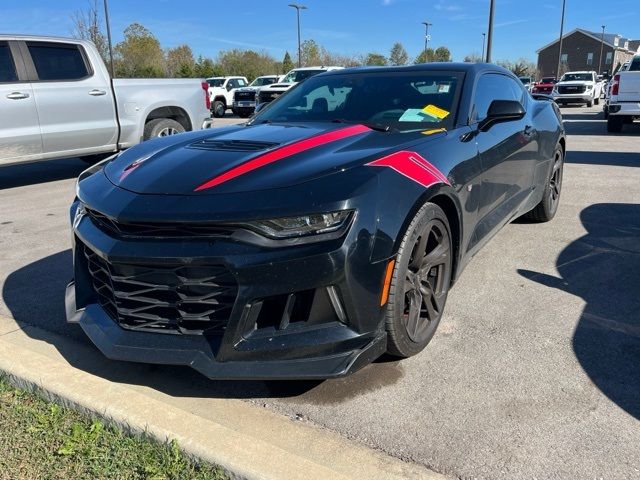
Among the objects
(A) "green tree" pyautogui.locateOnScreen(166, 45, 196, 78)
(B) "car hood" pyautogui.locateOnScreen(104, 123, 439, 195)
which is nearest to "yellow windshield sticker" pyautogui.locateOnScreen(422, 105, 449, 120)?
(B) "car hood" pyautogui.locateOnScreen(104, 123, 439, 195)

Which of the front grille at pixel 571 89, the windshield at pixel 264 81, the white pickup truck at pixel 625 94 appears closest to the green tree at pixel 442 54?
the front grille at pixel 571 89

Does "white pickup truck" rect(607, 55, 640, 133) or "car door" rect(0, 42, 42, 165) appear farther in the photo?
"white pickup truck" rect(607, 55, 640, 133)

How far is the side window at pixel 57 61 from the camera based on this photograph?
7332 mm

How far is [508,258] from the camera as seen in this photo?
441 centimetres

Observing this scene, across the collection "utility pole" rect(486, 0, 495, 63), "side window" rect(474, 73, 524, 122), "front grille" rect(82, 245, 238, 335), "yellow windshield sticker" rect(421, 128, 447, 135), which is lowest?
"front grille" rect(82, 245, 238, 335)

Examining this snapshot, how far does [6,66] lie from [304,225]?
21.6ft

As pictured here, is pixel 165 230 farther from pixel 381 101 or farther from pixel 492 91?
Result: pixel 492 91

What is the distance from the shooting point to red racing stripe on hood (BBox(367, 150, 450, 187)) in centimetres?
253

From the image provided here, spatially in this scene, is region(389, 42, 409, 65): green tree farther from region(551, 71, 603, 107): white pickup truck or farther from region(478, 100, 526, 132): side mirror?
region(478, 100, 526, 132): side mirror

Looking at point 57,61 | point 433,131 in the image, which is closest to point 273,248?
point 433,131

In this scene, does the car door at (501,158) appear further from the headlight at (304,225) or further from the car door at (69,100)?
the car door at (69,100)

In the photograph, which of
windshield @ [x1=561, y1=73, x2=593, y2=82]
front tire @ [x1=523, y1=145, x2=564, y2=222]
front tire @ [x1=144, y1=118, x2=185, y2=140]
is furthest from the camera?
windshield @ [x1=561, y1=73, x2=593, y2=82]

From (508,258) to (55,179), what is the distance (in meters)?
6.99

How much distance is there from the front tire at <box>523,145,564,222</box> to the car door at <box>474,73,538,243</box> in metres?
0.71
